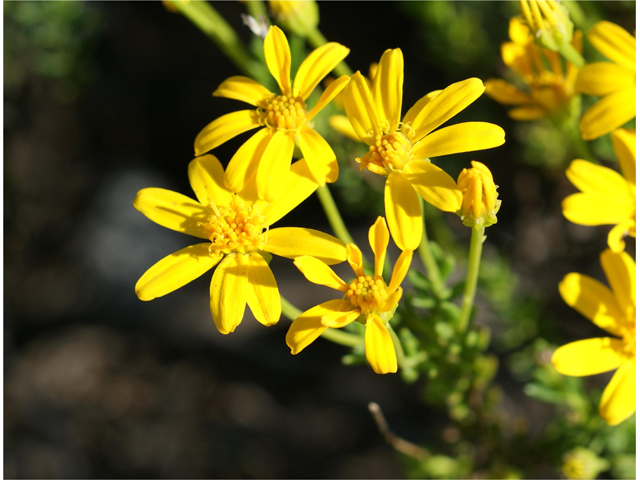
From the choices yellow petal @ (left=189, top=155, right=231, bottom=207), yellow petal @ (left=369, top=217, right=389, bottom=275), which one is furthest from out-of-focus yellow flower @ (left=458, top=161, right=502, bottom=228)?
yellow petal @ (left=189, top=155, right=231, bottom=207)

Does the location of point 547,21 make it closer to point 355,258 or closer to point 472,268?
point 472,268

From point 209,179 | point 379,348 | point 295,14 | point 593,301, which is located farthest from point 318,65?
point 593,301

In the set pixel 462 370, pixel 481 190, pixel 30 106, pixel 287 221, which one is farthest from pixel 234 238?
pixel 30 106

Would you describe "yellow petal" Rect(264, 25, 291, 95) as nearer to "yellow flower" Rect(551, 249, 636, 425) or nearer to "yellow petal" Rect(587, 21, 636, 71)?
"yellow petal" Rect(587, 21, 636, 71)

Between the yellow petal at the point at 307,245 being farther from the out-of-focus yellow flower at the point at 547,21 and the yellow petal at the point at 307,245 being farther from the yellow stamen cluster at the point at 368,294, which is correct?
the out-of-focus yellow flower at the point at 547,21

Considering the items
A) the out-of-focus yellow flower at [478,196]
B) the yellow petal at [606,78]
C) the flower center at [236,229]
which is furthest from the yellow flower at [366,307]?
the yellow petal at [606,78]
